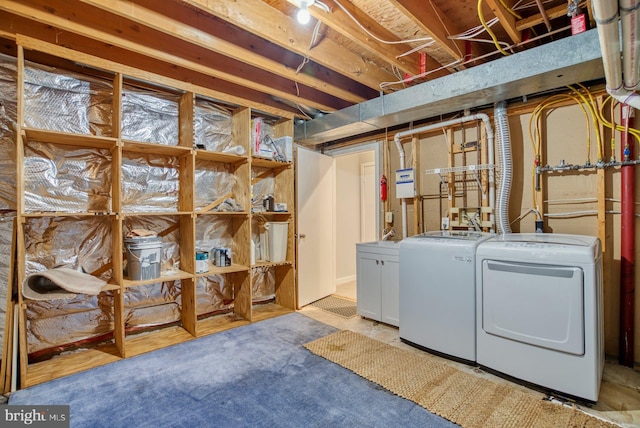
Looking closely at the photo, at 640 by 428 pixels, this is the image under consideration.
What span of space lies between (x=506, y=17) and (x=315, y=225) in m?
2.79

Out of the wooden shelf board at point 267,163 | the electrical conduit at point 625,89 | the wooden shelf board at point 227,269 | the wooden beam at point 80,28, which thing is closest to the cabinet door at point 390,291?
the wooden shelf board at point 227,269

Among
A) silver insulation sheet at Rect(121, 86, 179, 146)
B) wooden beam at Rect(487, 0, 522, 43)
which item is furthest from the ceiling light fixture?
silver insulation sheet at Rect(121, 86, 179, 146)

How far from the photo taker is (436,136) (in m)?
3.42

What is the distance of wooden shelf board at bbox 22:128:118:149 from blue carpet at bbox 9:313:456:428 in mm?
1782

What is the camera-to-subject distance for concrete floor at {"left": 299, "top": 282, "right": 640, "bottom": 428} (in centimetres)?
182

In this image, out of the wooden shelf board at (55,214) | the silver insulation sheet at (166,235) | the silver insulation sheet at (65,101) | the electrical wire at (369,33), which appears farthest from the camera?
the silver insulation sheet at (166,235)

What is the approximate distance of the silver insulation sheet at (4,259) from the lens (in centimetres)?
225

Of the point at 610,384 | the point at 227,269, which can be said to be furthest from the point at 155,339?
the point at 610,384

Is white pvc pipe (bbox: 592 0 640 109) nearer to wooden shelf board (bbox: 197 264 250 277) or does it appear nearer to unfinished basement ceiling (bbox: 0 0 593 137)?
unfinished basement ceiling (bbox: 0 0 593 137)

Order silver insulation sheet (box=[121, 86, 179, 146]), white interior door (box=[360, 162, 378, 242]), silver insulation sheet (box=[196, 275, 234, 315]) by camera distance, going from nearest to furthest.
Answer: silver insulation sheet (box=[121, 86, 179, 146])
silver insulation sheet (box=[196, 275, 234, 315])
white interior door (box=[360, 162, 378, 242])

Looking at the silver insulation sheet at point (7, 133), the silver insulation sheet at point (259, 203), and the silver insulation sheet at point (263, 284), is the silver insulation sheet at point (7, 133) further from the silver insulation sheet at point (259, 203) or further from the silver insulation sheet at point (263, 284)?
the silver insulation sheet at point (263, 284)

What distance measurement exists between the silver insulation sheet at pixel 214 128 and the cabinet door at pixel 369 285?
69.3 inches

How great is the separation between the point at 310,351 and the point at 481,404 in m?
1.31

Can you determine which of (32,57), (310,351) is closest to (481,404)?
(310,351)
